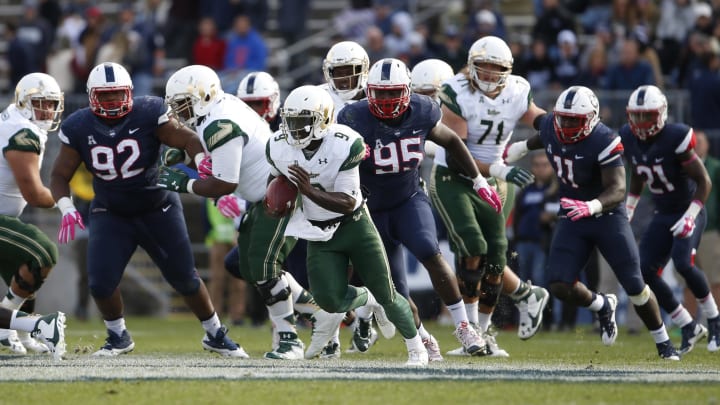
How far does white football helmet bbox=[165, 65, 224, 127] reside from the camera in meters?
7.95

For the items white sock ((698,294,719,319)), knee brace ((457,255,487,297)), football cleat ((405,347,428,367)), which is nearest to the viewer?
football cleat ((405,347,428,367))

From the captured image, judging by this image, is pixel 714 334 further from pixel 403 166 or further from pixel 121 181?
pixel 121 181

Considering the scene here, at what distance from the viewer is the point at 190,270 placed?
8.23 metres

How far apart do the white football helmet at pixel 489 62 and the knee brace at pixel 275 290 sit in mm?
1999

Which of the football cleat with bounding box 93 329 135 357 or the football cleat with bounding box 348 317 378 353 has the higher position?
the football cleat with bounding box 93 329 135 357

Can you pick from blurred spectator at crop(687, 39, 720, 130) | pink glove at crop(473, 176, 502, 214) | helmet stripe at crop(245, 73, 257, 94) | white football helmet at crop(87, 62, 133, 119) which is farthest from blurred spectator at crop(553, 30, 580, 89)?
white football helmet at crop(87, 62, 133, 119)

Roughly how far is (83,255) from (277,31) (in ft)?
17.2

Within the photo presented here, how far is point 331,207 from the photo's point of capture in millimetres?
7141

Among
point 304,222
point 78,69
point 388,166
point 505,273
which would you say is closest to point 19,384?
point 304,222

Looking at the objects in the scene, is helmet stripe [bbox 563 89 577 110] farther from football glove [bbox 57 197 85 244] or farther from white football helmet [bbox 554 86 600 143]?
football glove [bbox 57 197 85 244]

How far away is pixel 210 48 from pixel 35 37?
7.96 feet

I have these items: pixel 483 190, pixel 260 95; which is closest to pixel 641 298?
pixel 483 190

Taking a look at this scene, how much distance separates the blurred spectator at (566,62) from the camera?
14289mm

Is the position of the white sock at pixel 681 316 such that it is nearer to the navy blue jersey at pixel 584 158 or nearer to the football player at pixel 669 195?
the football player at pixel 669 195
